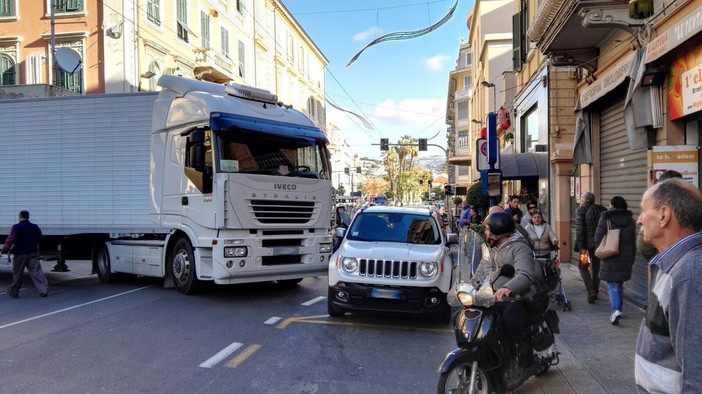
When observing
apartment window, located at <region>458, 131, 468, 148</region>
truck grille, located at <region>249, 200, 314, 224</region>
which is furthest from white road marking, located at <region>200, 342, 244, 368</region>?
apartment window, located at <region>458, 131, 468, 148</region>

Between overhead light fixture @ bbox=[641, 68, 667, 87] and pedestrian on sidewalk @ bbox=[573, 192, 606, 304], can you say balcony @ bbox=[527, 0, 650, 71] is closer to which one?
overhead light fixture @ bbox=[641, 68, 667, 87]

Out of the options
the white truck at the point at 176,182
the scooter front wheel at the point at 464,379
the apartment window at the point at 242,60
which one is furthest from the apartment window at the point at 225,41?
the scooter front wheel at the point at 464,379

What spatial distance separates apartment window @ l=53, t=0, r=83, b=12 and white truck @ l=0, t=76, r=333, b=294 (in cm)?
1141

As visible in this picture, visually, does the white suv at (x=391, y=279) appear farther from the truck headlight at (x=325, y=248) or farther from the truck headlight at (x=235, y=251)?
the truck headlight at (x=325, y=248)

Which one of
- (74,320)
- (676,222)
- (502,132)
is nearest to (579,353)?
(676,222)

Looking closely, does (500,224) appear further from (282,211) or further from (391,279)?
(282,211)

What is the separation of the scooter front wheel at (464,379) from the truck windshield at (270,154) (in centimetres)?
554

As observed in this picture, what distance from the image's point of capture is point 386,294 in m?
6.69

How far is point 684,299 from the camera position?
172 cm

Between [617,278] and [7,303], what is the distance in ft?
32.9

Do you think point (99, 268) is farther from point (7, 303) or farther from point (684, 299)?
point (684, 299)

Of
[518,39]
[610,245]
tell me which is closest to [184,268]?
[610,245]

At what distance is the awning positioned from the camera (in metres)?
14.6

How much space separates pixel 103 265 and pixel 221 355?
21.7 feet
